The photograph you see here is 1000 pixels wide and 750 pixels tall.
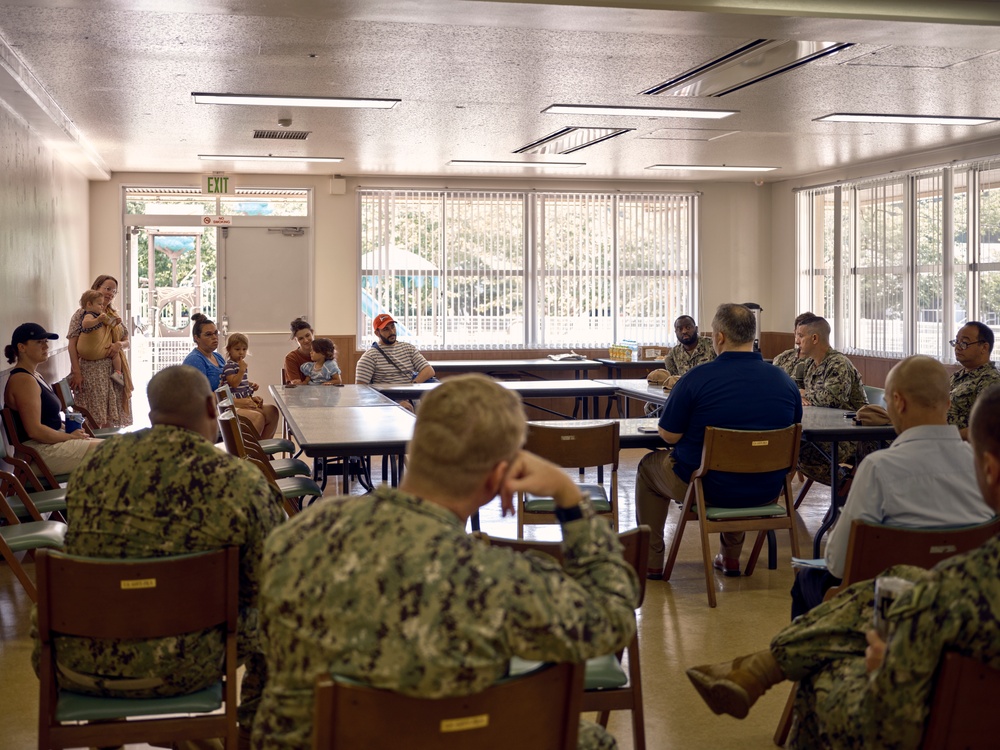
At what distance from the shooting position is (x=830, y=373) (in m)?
6.82

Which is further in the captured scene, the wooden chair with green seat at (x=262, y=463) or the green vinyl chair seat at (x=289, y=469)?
Answer: the green vinyl chair seat at (x=289, y=469)

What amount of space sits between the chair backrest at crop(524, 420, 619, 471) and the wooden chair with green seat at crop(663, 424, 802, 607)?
17.4 inches

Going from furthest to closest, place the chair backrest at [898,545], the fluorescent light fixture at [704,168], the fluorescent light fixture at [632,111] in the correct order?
the fluorescent light fixture at [704,168] → the fluorescent light fixture at [632,111] → the chair backrest at [898,545]

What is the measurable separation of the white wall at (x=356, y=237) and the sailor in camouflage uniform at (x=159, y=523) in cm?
968

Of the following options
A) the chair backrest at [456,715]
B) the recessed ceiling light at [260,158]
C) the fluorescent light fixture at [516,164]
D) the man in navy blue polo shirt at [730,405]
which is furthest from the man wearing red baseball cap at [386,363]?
the chair backrest at [456,715]

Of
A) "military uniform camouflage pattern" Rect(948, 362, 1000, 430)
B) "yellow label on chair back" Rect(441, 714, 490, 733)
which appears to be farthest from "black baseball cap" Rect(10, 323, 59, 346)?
"military uniform camouflage pattern" Rect(948, 362, 1000, 430)

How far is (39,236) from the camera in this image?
8.66 m

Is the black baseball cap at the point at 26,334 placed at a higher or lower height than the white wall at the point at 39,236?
lower

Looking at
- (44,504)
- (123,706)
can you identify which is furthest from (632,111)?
(123,706)

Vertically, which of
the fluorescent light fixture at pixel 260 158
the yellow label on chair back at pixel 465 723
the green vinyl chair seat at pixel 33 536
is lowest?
the green vinyl chair seat at pixel 33 536

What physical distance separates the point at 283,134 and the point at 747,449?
5.43 metres

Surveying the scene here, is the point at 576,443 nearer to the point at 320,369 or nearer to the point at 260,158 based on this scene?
the point at 320,369

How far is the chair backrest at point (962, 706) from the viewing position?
1.95 metres

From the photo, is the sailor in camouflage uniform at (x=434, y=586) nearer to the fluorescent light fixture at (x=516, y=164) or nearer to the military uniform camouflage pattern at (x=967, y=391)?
the military uniform camouflage pattern at (x=967, y=391)
